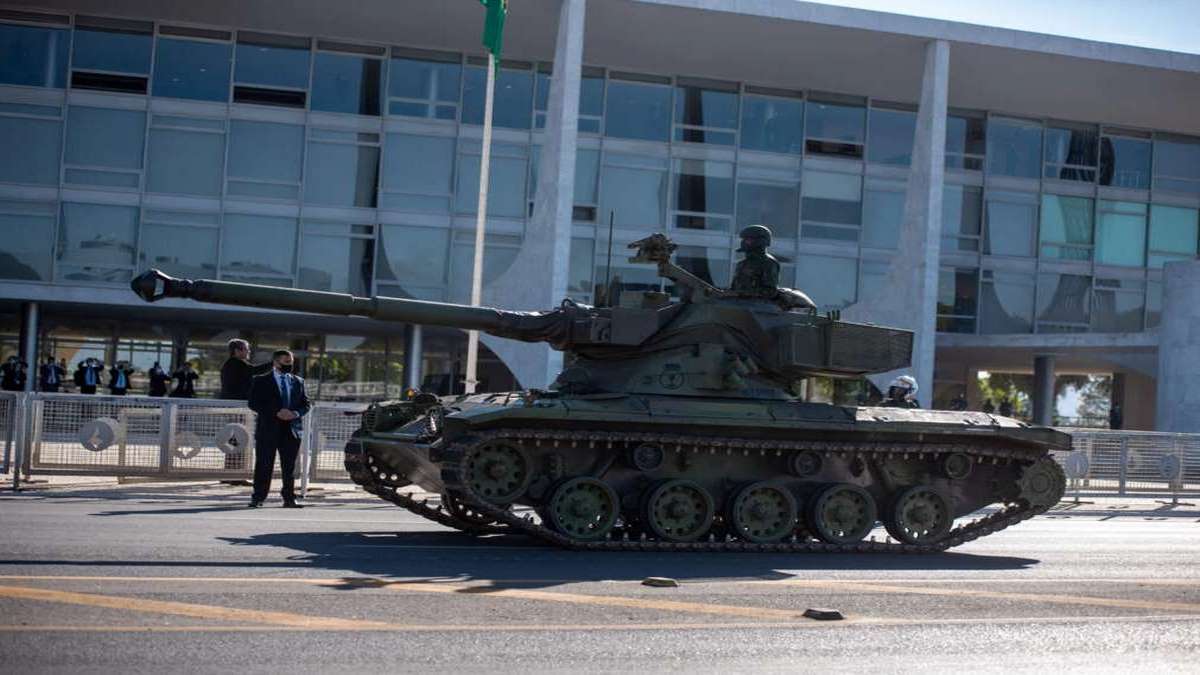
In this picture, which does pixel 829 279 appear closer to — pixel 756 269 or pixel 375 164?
pixel 375 164

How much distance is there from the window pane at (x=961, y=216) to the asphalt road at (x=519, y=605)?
2606cm

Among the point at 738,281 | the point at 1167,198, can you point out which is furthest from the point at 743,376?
the point at 1167,198

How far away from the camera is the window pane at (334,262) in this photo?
116 ft

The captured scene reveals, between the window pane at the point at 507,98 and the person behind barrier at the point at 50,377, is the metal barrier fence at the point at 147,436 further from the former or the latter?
the window pane at the point at 507,98

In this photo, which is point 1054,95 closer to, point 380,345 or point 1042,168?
point 1042,168

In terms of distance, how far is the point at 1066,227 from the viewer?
41.2 m

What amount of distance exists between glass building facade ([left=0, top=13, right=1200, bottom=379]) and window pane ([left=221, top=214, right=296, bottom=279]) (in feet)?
0.16

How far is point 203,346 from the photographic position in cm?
3762

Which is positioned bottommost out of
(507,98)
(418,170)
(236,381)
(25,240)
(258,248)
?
(236,381)

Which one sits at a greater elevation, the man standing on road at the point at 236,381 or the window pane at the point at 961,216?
the window pane at the point at 961,216

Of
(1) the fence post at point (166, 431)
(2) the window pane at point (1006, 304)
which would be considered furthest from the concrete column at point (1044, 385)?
(1) the fence post at point (166, 431)

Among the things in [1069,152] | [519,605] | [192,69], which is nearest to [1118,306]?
[1069,152]

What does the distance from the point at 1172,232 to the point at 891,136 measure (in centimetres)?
969

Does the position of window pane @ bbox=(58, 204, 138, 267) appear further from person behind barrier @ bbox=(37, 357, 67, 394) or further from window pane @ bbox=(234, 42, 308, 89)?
window pane @ bbox=(234, 42, 308, 89)
